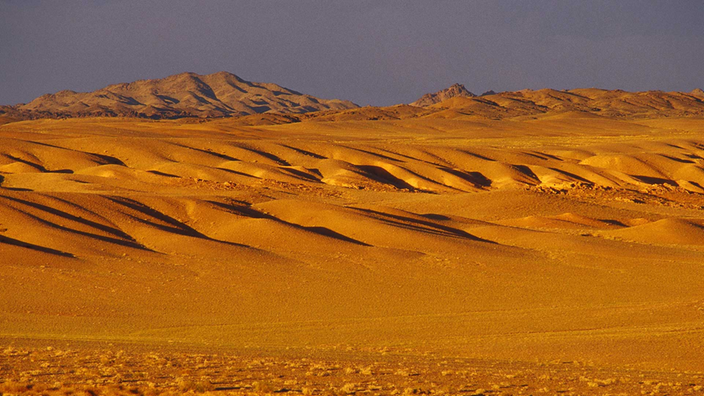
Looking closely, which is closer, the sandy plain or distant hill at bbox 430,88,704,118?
the sandy plain

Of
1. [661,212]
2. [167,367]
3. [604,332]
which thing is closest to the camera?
[167,367]

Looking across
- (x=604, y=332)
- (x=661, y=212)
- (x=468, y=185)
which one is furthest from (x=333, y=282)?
(x=468, y=185)

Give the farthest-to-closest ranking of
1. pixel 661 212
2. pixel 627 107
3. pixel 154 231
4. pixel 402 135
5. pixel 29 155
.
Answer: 1. pixel 627 107
2. pixel 402 135
3. pixel 29 155
4. pixel 661 212
5. pixel 154 231

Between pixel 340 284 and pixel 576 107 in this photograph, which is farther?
pixel 576 107

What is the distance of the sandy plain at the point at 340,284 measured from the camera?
13.7 metres

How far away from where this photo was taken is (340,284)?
950 inches

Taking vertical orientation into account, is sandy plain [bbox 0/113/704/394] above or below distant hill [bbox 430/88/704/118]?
below

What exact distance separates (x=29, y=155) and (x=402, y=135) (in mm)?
59142

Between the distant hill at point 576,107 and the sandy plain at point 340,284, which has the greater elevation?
the distant hill at point 576,107

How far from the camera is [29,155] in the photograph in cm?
5272

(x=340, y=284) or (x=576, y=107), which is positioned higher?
(x=576, y=107)

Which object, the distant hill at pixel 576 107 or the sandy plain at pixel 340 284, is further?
the distant hill at pixel 576 107

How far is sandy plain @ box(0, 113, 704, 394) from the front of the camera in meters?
13.7

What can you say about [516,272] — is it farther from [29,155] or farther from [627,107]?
[627,107]
